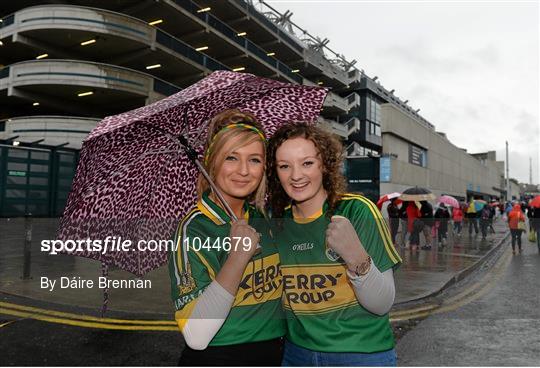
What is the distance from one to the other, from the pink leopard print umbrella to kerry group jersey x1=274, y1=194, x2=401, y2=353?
89 cm

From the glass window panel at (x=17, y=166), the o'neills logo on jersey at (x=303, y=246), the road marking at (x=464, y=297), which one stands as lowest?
the road marking at (x=464, y=297)

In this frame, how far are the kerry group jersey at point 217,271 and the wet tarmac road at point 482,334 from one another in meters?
2.84

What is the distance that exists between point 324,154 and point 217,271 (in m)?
0.70

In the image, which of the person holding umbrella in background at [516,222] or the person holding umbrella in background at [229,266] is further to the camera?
the person holding umbrella in background at [516,222]

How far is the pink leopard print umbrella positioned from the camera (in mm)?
2350

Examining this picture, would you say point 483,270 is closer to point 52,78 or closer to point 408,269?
point 408,269

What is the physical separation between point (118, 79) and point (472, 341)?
21071 mm

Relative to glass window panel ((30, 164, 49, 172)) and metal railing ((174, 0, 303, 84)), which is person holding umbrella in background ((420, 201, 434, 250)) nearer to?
glass window panel ((30, 164, 49, 172))

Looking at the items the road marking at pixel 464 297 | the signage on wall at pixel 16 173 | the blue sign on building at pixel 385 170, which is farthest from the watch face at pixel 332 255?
the blue sign on building at pixel 385 170

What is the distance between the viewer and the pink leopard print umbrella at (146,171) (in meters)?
2.35

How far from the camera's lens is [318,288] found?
1742 mm

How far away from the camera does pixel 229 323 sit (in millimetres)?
1631

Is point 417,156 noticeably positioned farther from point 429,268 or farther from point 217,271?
point 217,271

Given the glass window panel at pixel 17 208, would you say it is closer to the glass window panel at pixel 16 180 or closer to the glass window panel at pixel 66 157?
the glass window panel at pixel 16 180
